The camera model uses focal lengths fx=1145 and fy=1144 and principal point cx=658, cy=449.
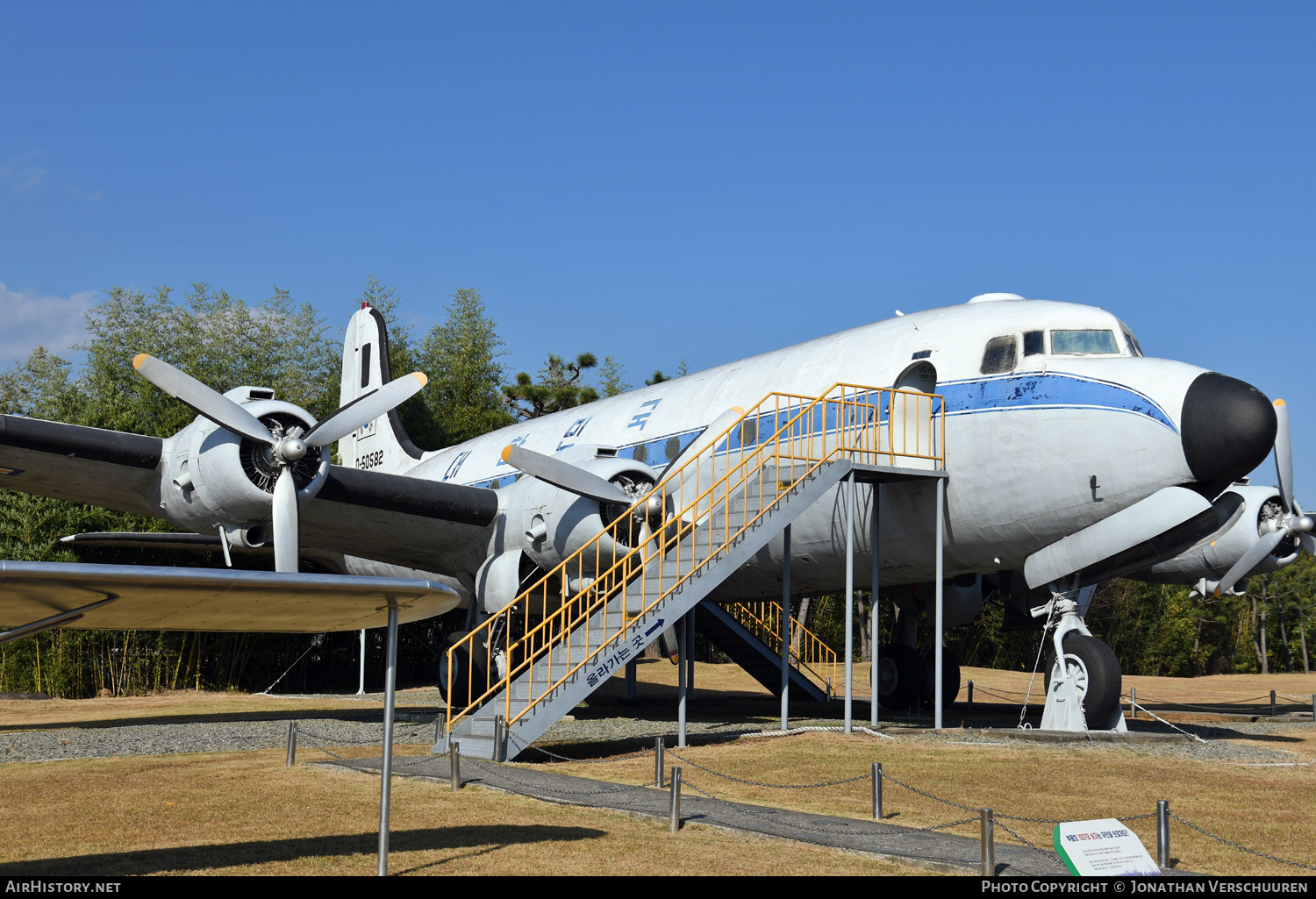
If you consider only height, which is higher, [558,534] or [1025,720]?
[558,534]

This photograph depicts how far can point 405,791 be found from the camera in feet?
33.6

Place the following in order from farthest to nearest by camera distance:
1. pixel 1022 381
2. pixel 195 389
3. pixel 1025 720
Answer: pixel 1025 720, pixel 195 389, pixel 1022 381

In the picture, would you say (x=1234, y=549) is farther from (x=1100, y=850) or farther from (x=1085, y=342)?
(x=1100, y=850)

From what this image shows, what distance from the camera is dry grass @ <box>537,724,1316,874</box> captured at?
835 cm

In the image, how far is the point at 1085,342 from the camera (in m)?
13.5

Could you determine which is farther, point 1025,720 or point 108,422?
point 108,422

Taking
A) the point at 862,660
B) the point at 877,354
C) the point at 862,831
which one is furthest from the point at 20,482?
the point at 862,660

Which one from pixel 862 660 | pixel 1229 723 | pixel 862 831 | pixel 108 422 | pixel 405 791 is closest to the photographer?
pixel 862 831

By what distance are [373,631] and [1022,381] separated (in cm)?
2408

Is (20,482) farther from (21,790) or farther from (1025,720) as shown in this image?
(1025,720)

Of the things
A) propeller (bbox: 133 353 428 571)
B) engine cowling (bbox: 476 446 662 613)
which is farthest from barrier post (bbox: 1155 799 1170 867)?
propeller (bbox: 133 353 428 571)

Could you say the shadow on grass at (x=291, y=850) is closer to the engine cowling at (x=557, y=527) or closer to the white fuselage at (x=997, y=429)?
the engine cowling at (x=557, y=527)

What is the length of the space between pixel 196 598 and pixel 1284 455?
555 inches

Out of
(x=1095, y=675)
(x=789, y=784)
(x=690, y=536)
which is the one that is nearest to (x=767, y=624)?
(x=690, y=536)
